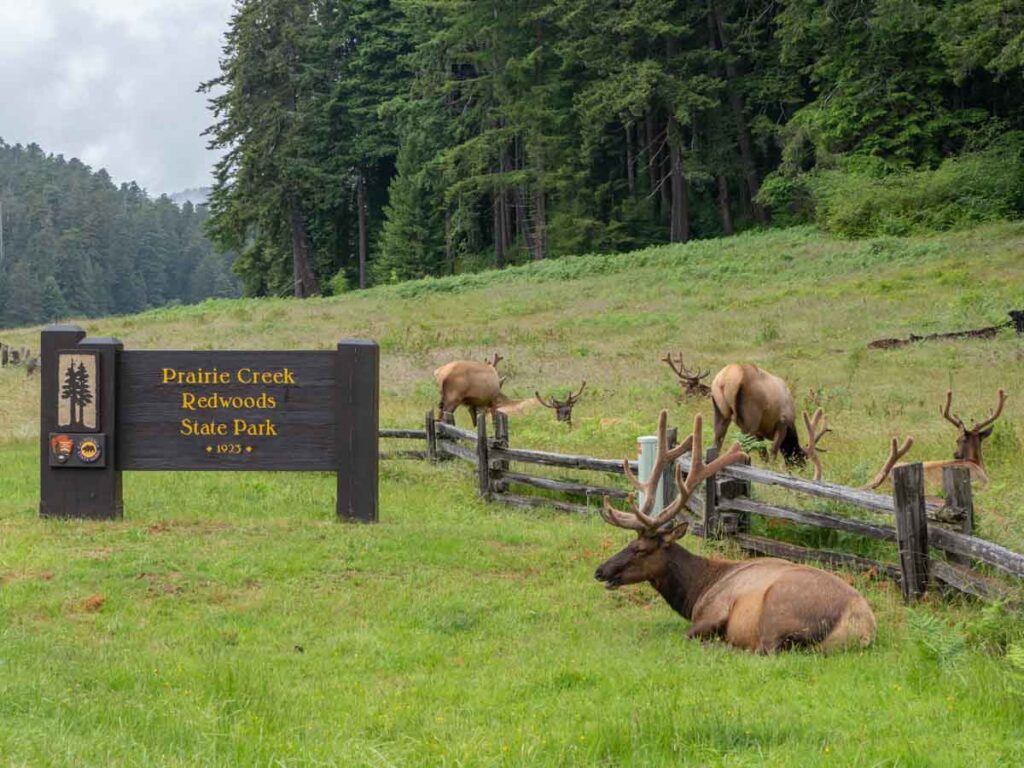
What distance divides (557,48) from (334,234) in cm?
2041

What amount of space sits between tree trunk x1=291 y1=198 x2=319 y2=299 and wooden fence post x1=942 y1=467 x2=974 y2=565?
56411mm

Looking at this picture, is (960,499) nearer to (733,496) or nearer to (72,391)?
(733,496)

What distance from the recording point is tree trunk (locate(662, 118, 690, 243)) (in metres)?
53.3

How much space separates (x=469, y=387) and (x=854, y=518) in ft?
34.4

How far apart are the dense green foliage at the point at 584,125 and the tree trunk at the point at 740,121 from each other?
10 centimetres

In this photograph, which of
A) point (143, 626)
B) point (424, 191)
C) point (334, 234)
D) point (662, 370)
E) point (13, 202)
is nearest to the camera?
point (143, 626)

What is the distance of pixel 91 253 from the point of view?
123625 mm

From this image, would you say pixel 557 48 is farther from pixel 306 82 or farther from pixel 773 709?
pixel 773 709

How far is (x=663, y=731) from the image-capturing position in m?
5.40

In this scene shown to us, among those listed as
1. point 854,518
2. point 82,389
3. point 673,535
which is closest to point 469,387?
point 82,389

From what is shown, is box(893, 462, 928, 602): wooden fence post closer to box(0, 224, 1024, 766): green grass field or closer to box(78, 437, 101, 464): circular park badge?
box(0, 224, 1024, 766): green grass field

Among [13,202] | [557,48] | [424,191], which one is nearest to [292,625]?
[557,48]

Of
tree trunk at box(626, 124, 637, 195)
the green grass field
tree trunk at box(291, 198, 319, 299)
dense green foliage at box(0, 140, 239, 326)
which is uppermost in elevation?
dense green foliage at box(0, 140, 239, 326)

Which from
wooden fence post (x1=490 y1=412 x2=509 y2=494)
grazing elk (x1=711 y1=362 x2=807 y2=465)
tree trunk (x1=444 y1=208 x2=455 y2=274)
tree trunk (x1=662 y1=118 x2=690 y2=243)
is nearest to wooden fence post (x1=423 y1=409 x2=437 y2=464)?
wooden fence post (x1=490 y1=412 x2=509 y2=494)
